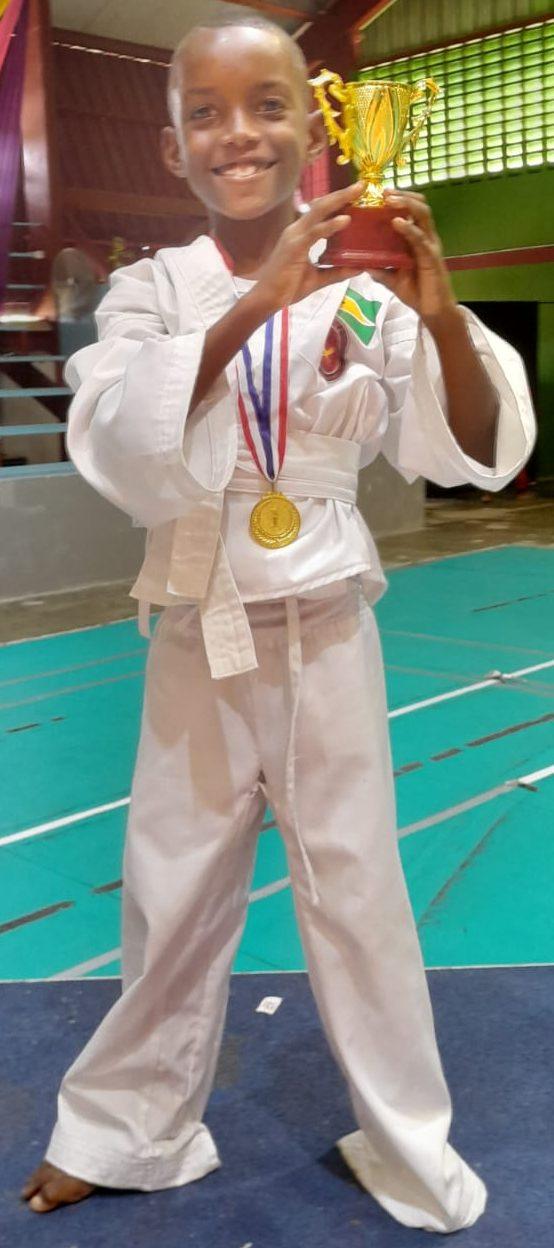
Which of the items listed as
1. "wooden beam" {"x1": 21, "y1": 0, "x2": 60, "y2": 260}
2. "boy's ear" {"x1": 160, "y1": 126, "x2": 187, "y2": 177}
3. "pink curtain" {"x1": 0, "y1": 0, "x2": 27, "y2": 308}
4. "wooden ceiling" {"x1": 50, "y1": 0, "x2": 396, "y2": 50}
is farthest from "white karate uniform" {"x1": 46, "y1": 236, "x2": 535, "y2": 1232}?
"wooden ceiling" {"x1": 50, "y1": 0, "x2": 396, "y2": 50}

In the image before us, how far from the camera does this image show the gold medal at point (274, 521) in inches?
64.9

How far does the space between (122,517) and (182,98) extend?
621cm

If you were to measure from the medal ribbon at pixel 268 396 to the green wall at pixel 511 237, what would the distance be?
1189 centimetres

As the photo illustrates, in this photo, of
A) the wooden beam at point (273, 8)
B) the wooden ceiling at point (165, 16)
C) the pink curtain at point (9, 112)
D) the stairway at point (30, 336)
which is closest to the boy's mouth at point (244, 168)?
the pink curtain at point (9, 112)

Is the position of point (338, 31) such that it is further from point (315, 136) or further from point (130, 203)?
point (315, 136)

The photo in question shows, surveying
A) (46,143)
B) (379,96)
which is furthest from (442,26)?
(379,96)

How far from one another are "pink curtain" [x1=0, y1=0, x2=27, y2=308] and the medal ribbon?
690 cm

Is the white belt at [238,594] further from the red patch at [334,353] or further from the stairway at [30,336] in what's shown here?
the stairway at [30,336]

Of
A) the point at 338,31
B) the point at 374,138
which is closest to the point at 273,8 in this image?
the point at 338,31

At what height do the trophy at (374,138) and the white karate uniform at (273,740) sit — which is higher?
the trophy at (374,138)

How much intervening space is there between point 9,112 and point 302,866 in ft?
24.8

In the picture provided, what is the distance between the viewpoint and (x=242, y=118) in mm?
1564

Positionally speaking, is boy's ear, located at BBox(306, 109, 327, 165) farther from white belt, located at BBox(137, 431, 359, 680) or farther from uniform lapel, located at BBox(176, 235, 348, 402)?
white belt, located at BBox(137, 431, 359, 680)

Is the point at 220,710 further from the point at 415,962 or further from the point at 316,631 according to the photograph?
the point at 415,962
